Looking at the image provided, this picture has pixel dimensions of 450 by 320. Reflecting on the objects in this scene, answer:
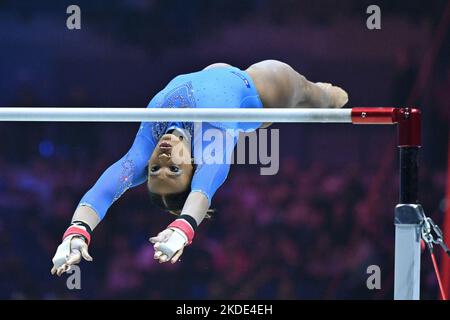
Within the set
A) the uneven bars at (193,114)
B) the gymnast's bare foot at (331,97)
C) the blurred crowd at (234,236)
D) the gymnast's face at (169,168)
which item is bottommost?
the blurred crowd at (234,236)

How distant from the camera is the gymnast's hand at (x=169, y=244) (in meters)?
2.86

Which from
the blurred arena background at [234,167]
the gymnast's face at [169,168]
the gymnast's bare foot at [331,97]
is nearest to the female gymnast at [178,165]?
the gymnast's face at [169,168]

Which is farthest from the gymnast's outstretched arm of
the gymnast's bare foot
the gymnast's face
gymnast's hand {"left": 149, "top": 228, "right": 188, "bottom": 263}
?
the gymnast's bare foot

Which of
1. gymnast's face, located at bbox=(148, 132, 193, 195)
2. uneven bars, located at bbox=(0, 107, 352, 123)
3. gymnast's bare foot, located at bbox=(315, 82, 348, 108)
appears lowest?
gymnast's face, located at bbox=(148, 132, 193, 195)

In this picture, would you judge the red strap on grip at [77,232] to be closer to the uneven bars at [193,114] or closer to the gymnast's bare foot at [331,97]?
the uneven bars at [193,114]

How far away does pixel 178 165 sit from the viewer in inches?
130

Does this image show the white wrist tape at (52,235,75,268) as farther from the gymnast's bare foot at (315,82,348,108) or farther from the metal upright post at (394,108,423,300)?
the gymnast's bare foot at (315,82,348,108)

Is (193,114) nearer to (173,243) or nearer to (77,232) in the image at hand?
(173,243)

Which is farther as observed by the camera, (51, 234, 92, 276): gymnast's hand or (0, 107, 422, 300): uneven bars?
(51, 234, 92, 276): gymnast's hand

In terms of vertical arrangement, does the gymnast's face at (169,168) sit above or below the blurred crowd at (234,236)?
above

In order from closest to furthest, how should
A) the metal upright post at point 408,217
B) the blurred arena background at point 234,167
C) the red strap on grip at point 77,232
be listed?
the metal upright post at point 408,217, the red strap on grip at point 77,232, the blurred arena background at point 234,167

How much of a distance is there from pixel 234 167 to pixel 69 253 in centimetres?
227

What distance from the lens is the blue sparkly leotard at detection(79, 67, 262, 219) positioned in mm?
3223

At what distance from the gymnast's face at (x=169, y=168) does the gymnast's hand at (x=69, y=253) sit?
397mm
